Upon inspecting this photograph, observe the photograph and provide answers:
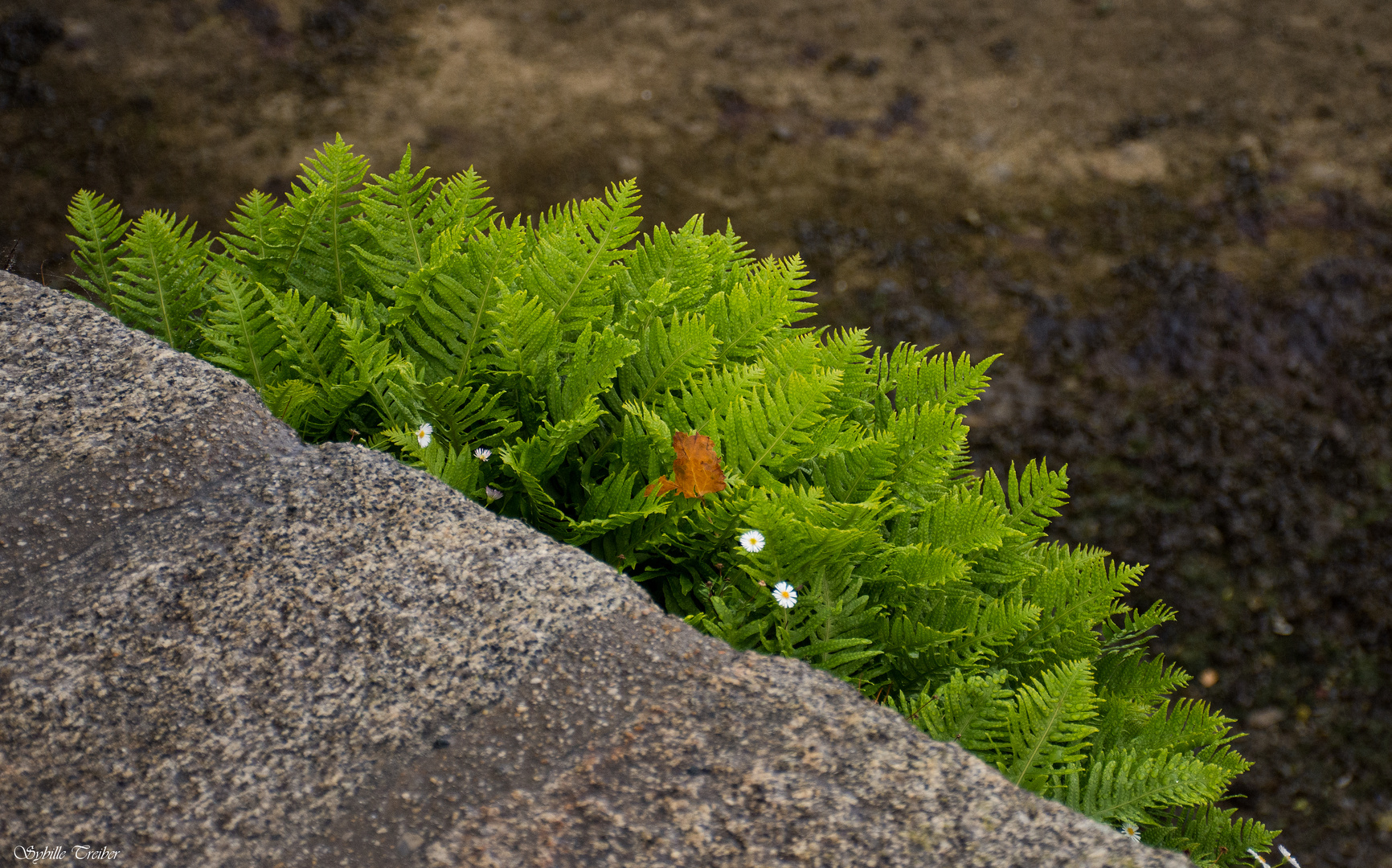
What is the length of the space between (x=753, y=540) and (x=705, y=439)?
0.22 metres

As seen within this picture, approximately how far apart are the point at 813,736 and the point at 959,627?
1.80 feet

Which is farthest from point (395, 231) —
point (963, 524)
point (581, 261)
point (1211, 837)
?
point (1211, 837)

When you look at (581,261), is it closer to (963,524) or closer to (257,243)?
(257,243)

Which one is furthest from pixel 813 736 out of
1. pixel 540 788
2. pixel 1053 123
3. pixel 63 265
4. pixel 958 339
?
pixel 1053 123

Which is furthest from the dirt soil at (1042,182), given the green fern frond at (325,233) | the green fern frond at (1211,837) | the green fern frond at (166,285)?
the green fern frond at (325,233)

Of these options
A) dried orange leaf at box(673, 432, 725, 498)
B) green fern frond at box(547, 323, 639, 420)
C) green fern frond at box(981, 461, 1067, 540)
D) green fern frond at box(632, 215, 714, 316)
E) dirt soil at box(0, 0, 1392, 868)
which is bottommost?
dirt soil at box(0, 0, 1392, 868)

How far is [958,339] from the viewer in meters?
5.21

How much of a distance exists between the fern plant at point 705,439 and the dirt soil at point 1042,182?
266 centimetres

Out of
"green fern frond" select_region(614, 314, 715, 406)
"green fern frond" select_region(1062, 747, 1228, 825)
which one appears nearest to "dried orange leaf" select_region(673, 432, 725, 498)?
"green fern frond" select_region(614, 314, 715, 406)

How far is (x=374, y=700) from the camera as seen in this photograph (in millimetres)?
1459

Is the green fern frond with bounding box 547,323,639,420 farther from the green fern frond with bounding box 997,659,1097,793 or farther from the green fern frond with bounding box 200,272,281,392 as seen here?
the green fern frond with bounding box 997,659,1097,793

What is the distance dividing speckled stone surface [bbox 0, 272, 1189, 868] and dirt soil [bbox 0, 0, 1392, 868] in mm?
3311

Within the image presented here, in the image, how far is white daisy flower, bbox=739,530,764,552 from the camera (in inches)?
69.3

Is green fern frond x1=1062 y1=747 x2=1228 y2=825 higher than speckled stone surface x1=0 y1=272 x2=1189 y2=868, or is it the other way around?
speckled stone surface x1=0 y1=272 x2=1189 y2=868
